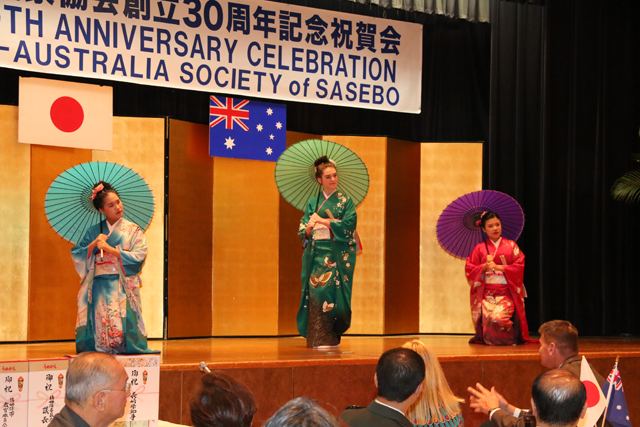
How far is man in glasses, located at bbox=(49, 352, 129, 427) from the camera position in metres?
2.73

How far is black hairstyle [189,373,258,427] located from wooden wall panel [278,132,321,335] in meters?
5.94

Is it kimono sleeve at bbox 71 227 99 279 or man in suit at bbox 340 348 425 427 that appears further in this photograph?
kimono sleeve at bbox 71 227 99 279

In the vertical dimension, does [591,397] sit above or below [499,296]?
below

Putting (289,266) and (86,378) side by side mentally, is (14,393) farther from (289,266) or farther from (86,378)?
(289,266)

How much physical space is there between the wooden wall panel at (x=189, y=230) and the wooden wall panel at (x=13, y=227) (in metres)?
1.40

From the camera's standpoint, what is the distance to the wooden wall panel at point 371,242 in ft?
27.6

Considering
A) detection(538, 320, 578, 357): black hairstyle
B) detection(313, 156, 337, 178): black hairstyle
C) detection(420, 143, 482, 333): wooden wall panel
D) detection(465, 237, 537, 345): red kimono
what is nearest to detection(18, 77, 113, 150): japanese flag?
detection(313, 156, 337, 178): black hairstyle

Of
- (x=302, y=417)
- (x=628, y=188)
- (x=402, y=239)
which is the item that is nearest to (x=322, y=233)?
(x=402, y=239)

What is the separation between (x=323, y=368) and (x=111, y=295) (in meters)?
1.69

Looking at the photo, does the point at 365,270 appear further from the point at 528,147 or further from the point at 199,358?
the point at 199,358

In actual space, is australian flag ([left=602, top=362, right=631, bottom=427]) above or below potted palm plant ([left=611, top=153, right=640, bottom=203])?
below

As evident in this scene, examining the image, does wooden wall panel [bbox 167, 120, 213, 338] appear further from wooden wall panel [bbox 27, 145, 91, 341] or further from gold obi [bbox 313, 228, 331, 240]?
gold obi [bbox 313, 228, 331, 240]

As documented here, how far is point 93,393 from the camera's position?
8.99 ft

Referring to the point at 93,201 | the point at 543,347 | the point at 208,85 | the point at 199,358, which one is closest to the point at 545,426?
the point at 543,347
